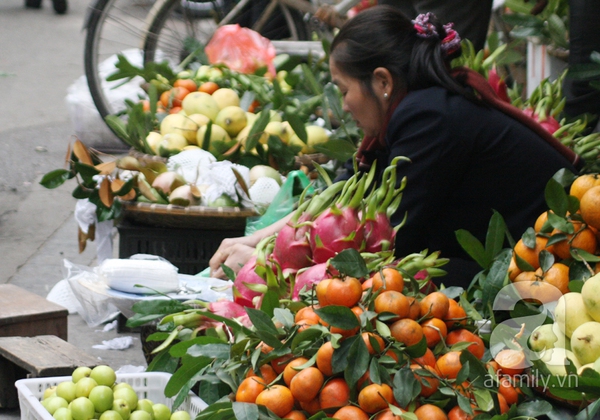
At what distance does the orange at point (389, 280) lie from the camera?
1.49 meters

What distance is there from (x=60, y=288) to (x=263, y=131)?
1020 mm

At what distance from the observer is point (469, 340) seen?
1.49m

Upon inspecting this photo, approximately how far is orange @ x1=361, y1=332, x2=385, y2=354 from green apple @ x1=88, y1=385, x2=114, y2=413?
629mm

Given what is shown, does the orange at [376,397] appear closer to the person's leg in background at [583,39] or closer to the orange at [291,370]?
the orange at [291,370]

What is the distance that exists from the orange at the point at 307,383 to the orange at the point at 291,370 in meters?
0.02

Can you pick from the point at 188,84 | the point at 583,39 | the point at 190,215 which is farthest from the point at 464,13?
the point at 190,215

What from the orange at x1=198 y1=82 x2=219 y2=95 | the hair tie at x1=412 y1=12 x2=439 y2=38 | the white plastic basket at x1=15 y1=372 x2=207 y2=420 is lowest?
the orange at x1=198 y1=82 x2=219 y2=95

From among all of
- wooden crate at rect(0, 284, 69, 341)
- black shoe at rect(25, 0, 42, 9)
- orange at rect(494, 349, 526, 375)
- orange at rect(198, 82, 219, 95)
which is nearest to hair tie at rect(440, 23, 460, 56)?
orange at rect(494, 349, 526, 375)

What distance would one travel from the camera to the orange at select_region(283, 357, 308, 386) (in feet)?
4.77

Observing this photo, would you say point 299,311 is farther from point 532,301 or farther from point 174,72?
point 174,72

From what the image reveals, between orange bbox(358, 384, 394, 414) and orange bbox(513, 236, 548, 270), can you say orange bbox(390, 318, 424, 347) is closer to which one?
orange bbox(358, 384, 394, 414)

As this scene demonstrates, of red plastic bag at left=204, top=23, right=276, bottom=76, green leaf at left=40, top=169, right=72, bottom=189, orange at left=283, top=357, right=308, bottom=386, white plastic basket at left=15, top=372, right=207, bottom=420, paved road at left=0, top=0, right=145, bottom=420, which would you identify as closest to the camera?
orange at left=283, top=357, right=308, bottom=386

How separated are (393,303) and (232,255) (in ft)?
3.04

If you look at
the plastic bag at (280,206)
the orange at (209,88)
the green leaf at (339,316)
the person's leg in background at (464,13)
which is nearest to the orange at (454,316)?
the green leaf at (339,316)
